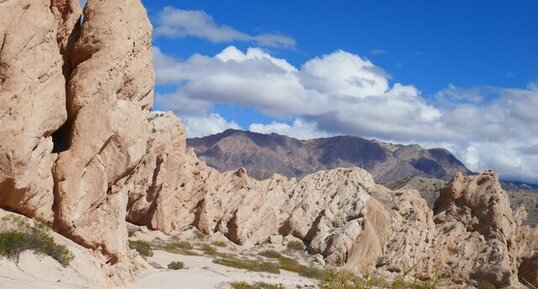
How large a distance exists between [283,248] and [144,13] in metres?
32.0

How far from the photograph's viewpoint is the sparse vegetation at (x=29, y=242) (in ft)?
54.1

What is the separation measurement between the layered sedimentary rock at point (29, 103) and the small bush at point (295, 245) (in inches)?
1315

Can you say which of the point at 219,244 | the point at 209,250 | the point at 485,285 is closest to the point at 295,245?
the point at 219,244

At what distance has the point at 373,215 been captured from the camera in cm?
4975

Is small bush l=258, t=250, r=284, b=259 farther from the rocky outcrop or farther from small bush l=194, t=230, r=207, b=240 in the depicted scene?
the rocky outcrop

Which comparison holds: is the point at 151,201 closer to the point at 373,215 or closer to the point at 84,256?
the point at 373,215

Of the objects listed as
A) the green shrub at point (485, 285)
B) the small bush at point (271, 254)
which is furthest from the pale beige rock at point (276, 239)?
the green shrub at point (485, 285)

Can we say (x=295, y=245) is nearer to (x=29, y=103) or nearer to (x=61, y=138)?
(x=61, y=138)

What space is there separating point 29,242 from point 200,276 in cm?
1147

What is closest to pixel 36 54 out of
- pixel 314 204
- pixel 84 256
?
pixel 84 256

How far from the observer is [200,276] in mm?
27375

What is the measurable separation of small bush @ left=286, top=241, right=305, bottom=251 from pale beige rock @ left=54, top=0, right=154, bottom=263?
97.9 ft

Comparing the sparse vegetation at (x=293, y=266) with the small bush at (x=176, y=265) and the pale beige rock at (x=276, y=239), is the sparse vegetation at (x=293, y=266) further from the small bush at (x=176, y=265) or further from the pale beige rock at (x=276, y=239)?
the small bush at (x=176, y=265)

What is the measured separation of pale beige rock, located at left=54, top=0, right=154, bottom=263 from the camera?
64.0 feet
